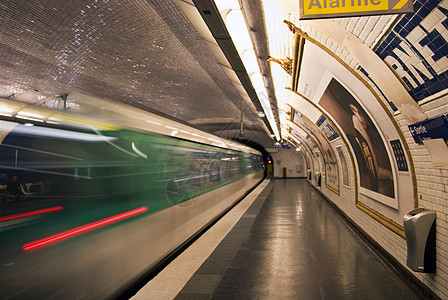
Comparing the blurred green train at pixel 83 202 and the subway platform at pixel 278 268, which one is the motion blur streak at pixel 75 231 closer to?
the blurred green train at pixel 83 202

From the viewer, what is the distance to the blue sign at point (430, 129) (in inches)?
110

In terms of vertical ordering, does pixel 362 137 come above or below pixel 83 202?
above

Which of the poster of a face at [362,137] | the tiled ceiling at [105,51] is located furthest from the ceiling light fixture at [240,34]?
the tiled ceiling at [105,51]

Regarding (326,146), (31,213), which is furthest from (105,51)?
(326,146)

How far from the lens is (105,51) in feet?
22.1

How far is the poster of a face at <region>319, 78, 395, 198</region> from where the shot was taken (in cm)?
480

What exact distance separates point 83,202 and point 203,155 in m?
4.56

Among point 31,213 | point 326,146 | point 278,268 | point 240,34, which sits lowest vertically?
point 278,268

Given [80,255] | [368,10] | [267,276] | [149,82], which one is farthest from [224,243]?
[149,82]

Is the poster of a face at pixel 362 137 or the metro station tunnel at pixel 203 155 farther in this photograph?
the poster of a face at pixel 362 137

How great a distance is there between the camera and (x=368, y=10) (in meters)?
2.24

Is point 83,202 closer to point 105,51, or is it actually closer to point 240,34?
point 240,34

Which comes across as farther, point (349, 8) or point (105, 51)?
point (105, 51)

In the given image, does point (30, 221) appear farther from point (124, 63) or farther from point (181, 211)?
point (124, 63)
